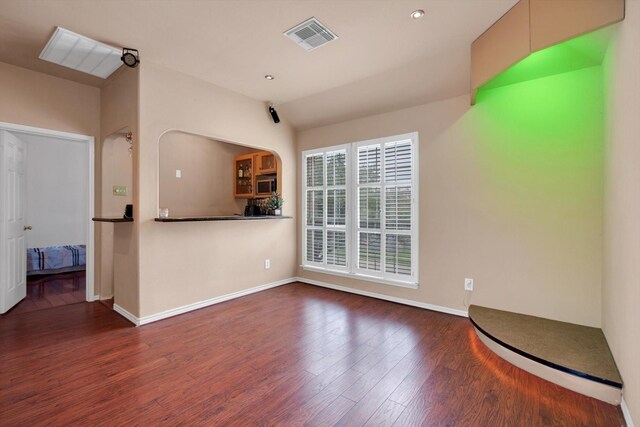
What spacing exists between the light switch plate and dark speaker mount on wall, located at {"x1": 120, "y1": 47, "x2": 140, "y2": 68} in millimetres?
1823

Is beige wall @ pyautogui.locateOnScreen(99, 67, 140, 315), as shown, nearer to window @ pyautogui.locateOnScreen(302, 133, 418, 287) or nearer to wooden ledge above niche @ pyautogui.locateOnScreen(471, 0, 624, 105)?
window @ pyautogui.locateOnScreen(302, 133, 418, 287)

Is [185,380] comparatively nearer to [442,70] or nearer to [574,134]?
[442,70]

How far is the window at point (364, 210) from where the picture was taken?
385 cm

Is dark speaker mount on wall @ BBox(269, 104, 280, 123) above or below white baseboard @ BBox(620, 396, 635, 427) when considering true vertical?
above

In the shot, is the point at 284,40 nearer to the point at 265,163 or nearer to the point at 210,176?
the point at 265,163

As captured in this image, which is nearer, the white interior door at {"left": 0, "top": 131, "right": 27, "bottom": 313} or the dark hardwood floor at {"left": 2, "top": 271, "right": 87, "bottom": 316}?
the white interior door at {"left": 0, "top": 131, "right": 27, "bottom": 313}

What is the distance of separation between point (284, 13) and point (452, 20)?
138 cm

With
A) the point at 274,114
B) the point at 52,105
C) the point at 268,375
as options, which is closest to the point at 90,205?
the point at 52,105

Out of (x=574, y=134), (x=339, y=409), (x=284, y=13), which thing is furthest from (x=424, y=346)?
(x=284, y=13)

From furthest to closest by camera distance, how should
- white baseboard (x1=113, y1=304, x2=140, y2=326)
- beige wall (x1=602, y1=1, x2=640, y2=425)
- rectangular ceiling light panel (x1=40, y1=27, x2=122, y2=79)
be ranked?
1. white baseboard (x1=113, y1=304, x2=140, y2=326)
2. rectangular ceiling light panel (x1=40, y1=27, x2=122, y2=79)
3. beige wall (x1=602, y1=1, x2=640, y2=425)

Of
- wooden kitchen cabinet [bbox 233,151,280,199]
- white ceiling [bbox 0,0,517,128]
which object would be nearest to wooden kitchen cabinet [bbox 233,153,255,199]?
wooden kitchen cabinet [bbox 233,151,280,199]

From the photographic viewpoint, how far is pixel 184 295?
3562mm

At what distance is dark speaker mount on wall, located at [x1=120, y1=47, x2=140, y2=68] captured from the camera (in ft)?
9.59

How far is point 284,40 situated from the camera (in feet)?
9.16
